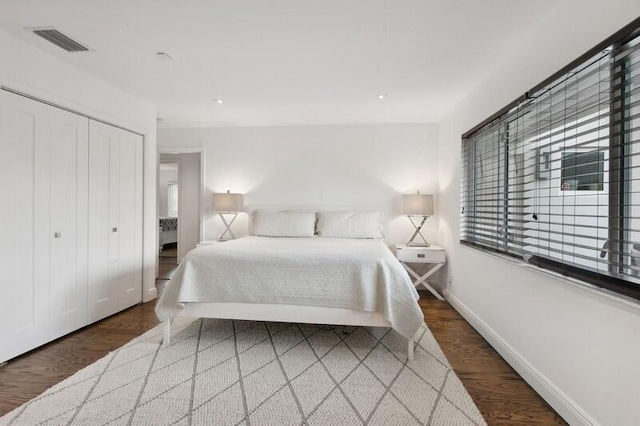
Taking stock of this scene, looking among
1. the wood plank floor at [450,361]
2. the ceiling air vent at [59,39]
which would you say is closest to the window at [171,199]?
the wood plank floor at [450,361]

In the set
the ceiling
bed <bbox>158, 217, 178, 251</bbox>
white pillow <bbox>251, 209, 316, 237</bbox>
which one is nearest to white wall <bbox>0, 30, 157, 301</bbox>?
the ceiling

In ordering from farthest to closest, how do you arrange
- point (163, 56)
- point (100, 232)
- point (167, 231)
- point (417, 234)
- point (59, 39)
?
point (167, 231), point (417, 234), point (100, 232), point (163, 56), point (59, 39)

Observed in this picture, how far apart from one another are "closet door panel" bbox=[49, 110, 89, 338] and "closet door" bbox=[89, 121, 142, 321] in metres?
0.08

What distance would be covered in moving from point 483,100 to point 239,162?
317 cm

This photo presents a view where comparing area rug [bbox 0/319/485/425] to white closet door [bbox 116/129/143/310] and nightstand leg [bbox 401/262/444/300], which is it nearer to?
white closet door [bbox 116/129/143/310]

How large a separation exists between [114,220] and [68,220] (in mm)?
494

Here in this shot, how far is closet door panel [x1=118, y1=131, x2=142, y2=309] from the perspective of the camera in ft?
10.4

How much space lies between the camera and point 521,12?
6.05ft

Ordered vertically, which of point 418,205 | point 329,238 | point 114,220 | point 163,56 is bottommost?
point 329,238

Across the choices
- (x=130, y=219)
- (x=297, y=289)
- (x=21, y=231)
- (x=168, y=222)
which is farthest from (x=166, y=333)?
(x=168, y=222)

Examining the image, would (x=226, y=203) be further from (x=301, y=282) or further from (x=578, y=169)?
(x=578, y=169)

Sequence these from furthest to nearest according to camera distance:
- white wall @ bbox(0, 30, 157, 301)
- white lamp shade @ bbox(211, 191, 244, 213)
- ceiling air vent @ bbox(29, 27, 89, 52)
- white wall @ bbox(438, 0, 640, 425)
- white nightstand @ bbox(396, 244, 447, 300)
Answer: white lamp shade @ bbox(211, 191, 244, 213), white nightstand @ bbox(396, 244, 447, 300), white wall @ bbox(0, 30, 157, 301), ceiling air vent @ bbox(29, 27, 89, 52), white wall @ bbox(438, 0, 640, 425)

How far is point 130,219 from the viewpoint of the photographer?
3.29m

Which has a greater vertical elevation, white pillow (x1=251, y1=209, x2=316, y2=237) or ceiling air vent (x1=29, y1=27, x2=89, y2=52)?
ceiling air vent (x1=29, y1=27, x2=89, y2=52)
